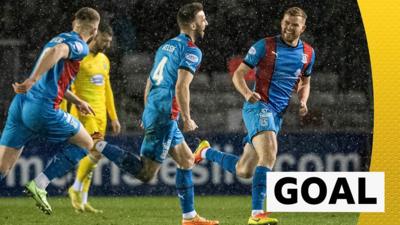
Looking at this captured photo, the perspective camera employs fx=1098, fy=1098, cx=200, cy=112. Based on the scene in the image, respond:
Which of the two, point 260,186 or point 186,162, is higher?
point 186,162

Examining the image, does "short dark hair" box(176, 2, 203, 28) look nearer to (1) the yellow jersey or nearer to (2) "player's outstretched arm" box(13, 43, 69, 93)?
(2) "player's outstretched arm" box(13, 43, 69, 93)

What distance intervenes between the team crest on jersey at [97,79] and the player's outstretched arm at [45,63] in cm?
191

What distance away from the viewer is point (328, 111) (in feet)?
36.5

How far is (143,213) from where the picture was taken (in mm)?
8859

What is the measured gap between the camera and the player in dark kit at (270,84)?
7605mm

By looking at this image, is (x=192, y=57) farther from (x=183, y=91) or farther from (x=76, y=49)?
(x=76, y=49)

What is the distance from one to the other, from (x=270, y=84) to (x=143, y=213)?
177cm

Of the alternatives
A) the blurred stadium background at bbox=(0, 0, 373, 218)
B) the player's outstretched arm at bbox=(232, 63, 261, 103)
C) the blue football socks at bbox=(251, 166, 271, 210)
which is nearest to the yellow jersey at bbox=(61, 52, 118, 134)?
the blurred stadium background at bbox=(0, 0, 373, 218)

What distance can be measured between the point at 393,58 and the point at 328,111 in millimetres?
3488

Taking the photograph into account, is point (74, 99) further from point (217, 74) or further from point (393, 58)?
point (217, 74)

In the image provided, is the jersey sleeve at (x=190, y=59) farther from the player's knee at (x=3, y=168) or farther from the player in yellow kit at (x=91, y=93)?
the player in yellow kit at (x=91, y=93)

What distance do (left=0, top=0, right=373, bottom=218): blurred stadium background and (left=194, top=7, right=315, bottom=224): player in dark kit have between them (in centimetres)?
226

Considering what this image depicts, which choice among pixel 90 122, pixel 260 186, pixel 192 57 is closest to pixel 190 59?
pixel 192 57

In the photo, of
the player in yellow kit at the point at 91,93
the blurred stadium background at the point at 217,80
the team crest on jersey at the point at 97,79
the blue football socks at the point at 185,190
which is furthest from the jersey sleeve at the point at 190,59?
the blurred stadium background at the point at 217,80
